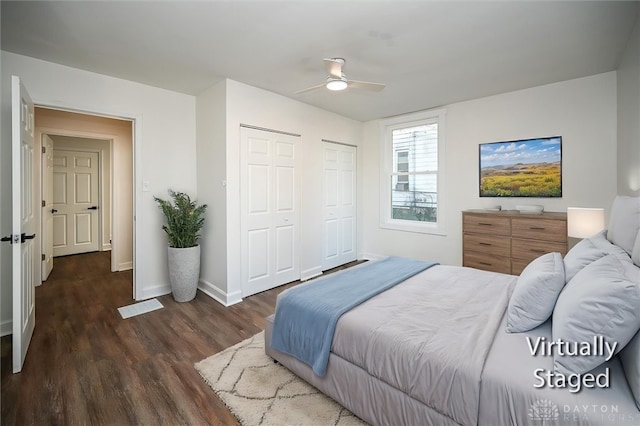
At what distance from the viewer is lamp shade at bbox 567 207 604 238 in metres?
2.68

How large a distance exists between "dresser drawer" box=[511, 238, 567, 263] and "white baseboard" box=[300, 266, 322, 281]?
2.54 metres

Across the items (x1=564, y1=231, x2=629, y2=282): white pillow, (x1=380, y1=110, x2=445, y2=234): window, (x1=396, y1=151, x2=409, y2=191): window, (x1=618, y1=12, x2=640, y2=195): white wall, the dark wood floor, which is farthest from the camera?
(x1=396, y1=151, x2=409, y2=191): window

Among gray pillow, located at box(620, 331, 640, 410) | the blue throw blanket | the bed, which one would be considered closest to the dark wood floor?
the blue throw blanket

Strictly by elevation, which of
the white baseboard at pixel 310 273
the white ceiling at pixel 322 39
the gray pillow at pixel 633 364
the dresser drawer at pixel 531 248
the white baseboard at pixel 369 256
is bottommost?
the white baseboard at pixel 310 273

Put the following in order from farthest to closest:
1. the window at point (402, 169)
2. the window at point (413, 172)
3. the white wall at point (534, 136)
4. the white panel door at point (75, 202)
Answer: the white panel door at point (75, 202)
the window at point (402, 169)
the window at point (413, 172)
the white wall at point (534, 136)

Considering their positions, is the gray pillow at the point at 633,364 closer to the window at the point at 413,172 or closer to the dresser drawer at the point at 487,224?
the dresser drawer at the point at 487,224

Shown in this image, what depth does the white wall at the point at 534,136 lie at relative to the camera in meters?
3.21

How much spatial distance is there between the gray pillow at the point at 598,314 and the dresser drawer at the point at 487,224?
2207 millimetres

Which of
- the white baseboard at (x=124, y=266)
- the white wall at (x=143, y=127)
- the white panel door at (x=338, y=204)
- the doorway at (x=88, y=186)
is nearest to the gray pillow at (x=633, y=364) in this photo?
the white panel door at (x=338, y=204)

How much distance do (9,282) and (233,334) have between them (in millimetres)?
2168

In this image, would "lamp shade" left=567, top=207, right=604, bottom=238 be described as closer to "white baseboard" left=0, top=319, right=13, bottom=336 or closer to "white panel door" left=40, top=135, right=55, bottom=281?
"white baseboard" left=0, top=319, right=13, bottom=336

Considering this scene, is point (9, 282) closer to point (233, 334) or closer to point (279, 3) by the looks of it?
point (233, 334)

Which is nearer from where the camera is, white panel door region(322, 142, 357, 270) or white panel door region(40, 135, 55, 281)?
white panel door region(40, 135, 55, 281)

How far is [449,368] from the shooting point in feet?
4.30
